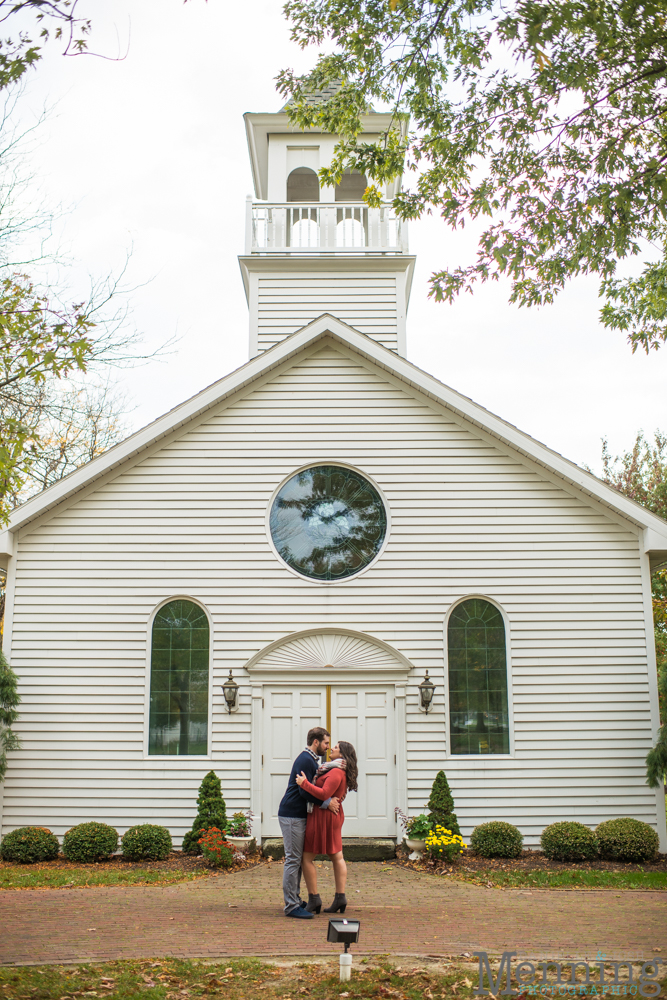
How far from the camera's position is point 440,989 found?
5.78 meters

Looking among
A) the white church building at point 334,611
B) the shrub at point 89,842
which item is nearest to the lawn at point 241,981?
the shrub at point 89,842

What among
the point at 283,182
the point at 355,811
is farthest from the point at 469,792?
the point at 283,182

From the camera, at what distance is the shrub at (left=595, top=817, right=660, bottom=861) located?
449 inches

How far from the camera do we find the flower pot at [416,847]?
1146cm

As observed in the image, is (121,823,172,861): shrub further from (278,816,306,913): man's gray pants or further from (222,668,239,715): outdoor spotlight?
(278,816,306,913): man's gray pants

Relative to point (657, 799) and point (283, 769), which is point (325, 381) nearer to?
point (283, 769)

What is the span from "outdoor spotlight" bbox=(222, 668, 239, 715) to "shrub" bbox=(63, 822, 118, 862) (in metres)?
2.36

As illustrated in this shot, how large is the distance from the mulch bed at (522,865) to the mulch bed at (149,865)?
7.31ft

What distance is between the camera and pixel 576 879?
10172mm

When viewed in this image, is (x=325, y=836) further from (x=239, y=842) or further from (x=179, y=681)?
(x=179, y=681)

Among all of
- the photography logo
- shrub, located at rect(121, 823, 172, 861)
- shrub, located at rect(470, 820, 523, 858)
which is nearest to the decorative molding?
shrub, located at rect(470, 820, 523, 858)

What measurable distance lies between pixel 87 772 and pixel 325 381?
702 cm

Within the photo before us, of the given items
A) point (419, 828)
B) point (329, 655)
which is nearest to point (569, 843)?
point (419, 828)

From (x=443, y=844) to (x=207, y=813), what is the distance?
327 cm
